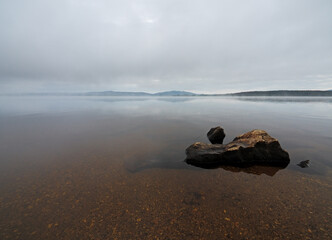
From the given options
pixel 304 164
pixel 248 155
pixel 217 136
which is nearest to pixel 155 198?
pixel 248 155

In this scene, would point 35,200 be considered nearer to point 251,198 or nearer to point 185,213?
point 185,213

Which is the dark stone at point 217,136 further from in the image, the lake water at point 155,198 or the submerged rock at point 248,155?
the lake water at point 155,198

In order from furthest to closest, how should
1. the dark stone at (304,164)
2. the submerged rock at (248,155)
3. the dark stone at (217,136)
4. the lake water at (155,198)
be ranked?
the dark stone at (217,136) → the submerged rock at (248,155) → the dark stone at (304,164) → the lake water at (155,198)

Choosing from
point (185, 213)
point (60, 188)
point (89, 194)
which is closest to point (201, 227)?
point (185, 213)

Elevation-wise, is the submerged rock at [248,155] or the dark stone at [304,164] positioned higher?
the submerged rock at [248,155]

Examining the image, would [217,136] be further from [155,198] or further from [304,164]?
[155,198]

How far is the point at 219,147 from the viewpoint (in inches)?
377

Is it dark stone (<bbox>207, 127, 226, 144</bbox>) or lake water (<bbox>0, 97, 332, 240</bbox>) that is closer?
lake water (<bbox>0, 97, 332, 240</bbox>)

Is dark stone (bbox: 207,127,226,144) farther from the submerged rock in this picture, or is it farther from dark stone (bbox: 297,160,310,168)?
dark stone (bbox: 297,160,310,168)

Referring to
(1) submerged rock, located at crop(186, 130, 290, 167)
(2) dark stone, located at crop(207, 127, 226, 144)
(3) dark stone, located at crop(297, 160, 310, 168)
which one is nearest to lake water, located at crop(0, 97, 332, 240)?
(3) dark stone, located at crop(297, 160, 310, 168)

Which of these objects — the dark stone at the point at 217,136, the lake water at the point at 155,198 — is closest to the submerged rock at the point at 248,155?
the lake water at the point at 155,198

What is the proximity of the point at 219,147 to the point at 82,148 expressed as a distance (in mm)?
11020

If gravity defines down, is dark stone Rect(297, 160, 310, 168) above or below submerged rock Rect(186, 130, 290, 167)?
below

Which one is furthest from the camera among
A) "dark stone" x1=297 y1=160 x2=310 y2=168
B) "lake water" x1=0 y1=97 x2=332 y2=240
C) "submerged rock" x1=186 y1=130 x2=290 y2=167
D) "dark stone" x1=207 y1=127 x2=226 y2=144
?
"dark stone" x1=207 y1=127 x2=226 y2=144
